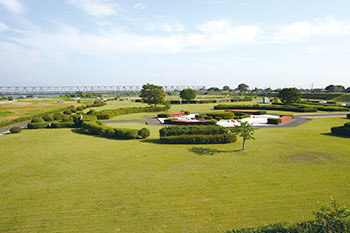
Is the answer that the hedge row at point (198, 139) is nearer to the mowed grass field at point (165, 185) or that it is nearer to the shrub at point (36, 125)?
the mowed grass field at point (165, 185)

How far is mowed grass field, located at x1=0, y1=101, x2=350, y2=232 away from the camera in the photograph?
31.2 feet

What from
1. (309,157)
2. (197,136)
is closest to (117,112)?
(197,136)

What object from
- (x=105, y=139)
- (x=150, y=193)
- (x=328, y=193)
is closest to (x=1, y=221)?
(x=150, y=193)

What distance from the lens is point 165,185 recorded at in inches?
500

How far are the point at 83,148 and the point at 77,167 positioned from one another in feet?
17.5

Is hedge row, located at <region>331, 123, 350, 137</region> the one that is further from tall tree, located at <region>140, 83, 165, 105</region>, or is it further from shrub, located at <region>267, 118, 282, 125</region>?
tall tree, located at <region>140, 83, 165, 105</region>

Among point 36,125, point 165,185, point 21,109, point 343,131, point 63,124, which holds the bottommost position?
point 165,185

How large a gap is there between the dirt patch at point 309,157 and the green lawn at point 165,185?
8 centimetres

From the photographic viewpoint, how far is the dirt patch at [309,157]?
1644 centimetres

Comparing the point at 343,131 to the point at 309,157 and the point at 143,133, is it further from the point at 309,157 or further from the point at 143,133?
the point at 143,133

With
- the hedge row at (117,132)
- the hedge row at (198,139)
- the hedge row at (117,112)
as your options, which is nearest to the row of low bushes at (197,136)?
the hedge row at (198,139)

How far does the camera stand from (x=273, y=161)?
1644 cm

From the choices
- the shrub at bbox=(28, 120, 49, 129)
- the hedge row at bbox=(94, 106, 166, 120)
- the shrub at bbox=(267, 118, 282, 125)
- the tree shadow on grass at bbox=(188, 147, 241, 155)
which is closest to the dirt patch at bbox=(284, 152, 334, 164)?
the tree shadow on grass at bbox=(188, 147, 241, 155)

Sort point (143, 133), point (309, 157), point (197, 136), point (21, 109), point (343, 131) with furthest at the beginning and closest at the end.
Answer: point (21, 109) → point (343, 131) → point (143, 133) → point (197, 136) → point (309, 157)
